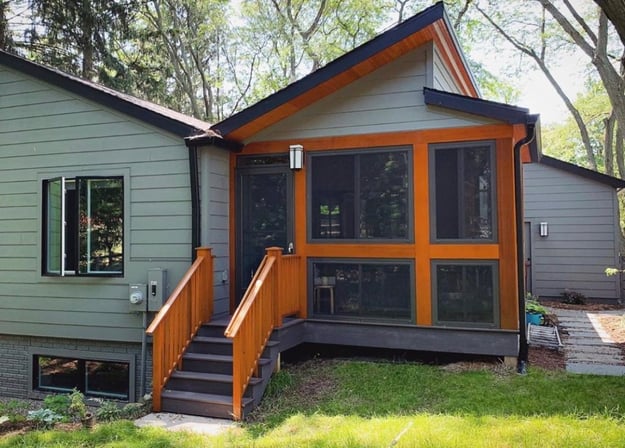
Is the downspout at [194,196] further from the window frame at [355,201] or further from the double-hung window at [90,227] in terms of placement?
the window frame at [355,201]

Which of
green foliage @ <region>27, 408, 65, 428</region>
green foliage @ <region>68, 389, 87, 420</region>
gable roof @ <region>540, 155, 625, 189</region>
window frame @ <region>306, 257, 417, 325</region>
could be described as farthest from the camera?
gable roof @ <region>540, 155, 625, 189</region>

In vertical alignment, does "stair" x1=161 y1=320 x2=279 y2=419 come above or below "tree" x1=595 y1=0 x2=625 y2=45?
below

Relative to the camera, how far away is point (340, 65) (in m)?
5.86

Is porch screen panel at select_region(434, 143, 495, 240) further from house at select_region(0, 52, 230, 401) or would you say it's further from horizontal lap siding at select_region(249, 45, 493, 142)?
house at select_region(0, 52, 230, 401)

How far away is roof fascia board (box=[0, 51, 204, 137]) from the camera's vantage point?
617 centimetres

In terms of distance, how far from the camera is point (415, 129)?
231 inches

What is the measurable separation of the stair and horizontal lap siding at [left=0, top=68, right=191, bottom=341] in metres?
1.25

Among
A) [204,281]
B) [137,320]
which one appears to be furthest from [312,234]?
[137,320]

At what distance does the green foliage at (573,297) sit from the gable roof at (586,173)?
8.58ft

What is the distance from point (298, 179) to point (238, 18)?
598 inches

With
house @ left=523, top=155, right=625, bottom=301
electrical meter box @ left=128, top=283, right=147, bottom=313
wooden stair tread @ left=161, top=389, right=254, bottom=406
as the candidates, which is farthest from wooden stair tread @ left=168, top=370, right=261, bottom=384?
house @ left=523, top=155, right=625, bottom=301

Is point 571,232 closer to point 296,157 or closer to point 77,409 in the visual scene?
point 296,157

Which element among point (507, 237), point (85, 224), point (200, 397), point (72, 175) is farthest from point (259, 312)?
point (72, 175)

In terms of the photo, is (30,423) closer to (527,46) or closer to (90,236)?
(90,236)
